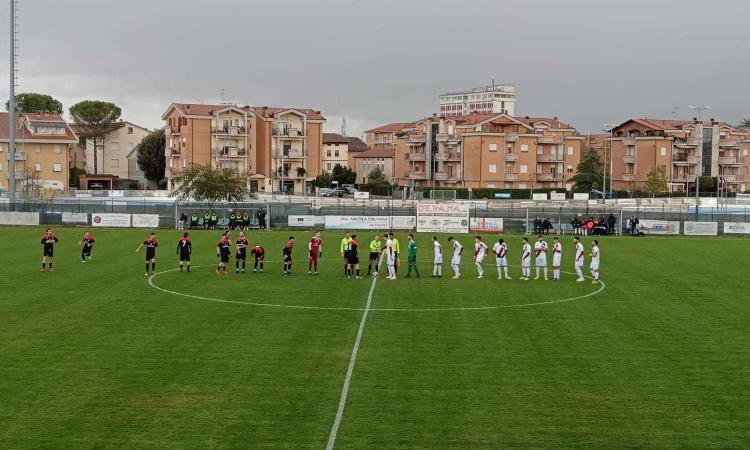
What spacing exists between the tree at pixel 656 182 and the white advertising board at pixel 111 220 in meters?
68.6

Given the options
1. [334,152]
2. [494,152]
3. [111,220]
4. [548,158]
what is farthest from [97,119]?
[111,220]

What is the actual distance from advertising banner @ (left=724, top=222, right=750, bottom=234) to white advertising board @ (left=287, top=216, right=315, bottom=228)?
103 ft

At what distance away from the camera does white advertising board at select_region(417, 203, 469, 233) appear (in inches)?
2475

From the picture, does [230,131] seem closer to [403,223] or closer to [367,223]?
[367,223]

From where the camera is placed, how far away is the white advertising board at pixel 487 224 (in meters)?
64.2

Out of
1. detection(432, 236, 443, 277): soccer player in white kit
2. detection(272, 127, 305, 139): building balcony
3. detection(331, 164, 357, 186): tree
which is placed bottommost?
detection(432, 236, 443, 277): soccer player in white kit

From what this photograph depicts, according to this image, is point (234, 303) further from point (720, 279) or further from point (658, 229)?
point (658, 229)

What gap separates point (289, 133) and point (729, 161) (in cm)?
6493

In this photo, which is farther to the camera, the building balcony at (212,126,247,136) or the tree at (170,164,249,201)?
the building balcony at (212,126,247,136)

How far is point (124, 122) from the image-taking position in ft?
456

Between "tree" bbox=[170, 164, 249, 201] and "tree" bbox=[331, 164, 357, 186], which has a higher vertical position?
"tree" bbox=[331, 164, 357, 186]

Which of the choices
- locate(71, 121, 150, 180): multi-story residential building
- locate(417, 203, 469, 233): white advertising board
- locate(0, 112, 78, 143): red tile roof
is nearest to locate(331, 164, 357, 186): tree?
locate(71, 121, 150, 180): multi-story residential building

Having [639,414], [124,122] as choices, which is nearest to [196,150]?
[124,122]

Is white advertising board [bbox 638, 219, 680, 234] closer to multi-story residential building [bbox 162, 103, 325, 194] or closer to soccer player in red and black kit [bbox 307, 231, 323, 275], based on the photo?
soccer player in red and black kit [bbox 307, 231, 323, 275]
